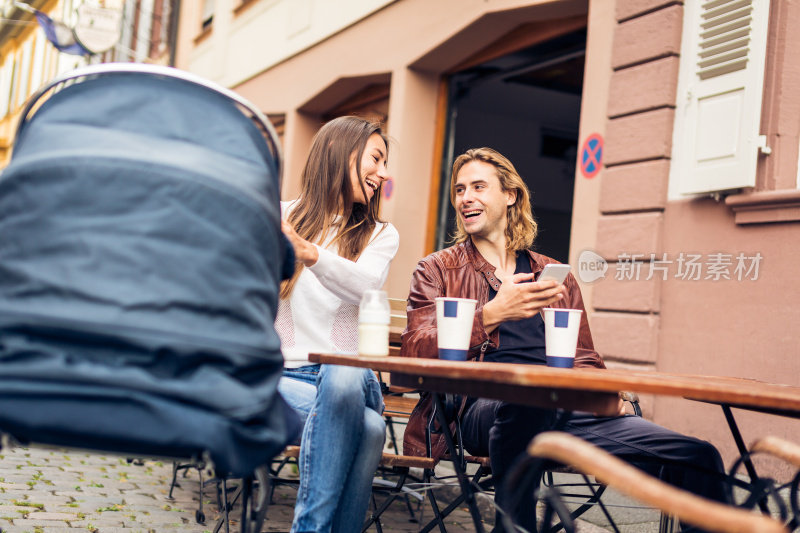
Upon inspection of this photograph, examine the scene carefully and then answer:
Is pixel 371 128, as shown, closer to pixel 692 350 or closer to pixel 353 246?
pixel 353 246

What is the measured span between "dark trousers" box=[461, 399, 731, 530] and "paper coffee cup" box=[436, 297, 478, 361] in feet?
1.16

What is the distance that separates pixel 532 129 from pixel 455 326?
1210cm

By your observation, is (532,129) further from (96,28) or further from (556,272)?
(556,272)

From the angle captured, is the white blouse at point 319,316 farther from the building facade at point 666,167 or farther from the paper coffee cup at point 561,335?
the building facade at point 666,167

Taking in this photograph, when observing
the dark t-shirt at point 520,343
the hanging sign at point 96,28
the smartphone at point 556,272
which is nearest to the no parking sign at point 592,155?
the dark t-shirt at point 520,343

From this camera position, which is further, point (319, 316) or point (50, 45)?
point (50, 45)

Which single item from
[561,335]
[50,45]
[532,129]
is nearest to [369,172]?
[561,335]

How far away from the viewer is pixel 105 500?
14.3 ft

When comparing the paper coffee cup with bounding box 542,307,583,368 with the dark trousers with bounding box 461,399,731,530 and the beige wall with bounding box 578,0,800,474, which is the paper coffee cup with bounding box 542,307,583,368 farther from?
the beige wall with bounding box 578,0,800,474

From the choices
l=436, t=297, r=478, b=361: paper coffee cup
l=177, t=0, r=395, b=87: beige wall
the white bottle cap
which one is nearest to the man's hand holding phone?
l=436, t=297, r=478, b=361: paper coffee cup

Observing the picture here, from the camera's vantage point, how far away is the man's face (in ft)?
11.9

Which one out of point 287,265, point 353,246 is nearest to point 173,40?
point 353,246

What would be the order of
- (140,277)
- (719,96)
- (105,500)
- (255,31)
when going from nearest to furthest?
1. (140,277)
2. (105,500)
3. (719,96)
4. (255,31)

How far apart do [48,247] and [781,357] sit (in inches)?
168
